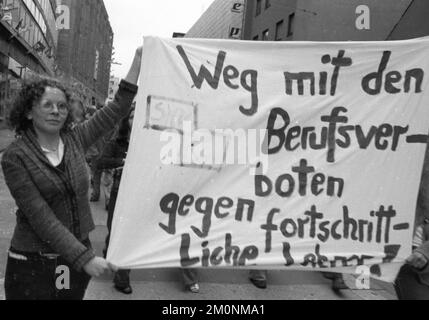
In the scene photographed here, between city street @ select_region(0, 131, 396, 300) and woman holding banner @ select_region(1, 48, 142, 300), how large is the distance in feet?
5.94

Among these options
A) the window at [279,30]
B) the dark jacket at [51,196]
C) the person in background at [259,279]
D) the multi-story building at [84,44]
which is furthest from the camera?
the multi-story building at [84,44]

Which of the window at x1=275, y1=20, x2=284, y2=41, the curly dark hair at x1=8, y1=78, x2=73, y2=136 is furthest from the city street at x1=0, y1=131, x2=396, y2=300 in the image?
the window at x1=275, y1=20, x2=284, y2=41

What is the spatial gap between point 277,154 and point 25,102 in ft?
4.41

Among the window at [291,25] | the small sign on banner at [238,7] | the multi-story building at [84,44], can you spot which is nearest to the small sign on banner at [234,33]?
the small sign on banner at [238,7]

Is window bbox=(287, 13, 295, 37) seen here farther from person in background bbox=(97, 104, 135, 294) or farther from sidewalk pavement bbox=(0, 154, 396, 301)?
person in background bbox=(97, 104, 135, 294)

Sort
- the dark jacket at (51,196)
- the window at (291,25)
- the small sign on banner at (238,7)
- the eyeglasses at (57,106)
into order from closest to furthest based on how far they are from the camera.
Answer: the dark jacket at (51,196)
the eyeglasses at (57,106)
the window at (291,25)
the small sign on banner at (238,7)

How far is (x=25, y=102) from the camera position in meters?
2.16

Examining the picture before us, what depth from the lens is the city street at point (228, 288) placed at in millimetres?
4137

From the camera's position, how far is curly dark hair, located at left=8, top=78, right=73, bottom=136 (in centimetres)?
216

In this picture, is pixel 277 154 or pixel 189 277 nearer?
pixel 277 154

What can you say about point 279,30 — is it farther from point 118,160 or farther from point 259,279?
point 118,160

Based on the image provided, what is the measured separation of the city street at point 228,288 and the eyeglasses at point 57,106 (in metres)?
2.21

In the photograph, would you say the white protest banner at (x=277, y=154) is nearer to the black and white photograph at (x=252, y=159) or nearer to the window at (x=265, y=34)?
the black and white photograph at (x=252, y=159)

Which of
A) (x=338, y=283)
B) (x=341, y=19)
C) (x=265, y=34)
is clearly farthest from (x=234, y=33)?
(x=338, y=283)
